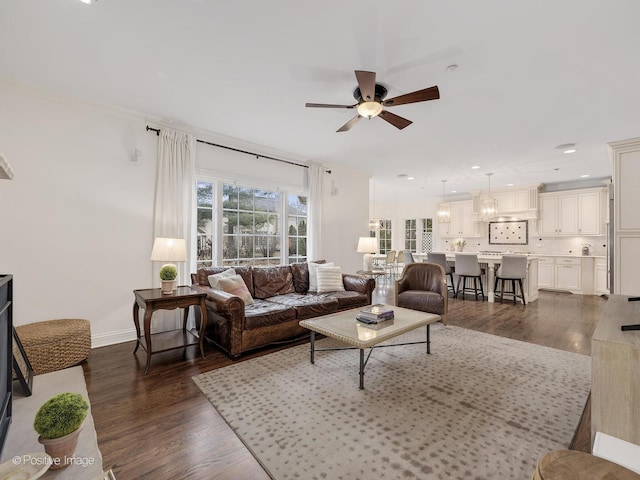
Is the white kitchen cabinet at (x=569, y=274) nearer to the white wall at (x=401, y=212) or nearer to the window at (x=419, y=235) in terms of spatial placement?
the white wall at (x=401, y=212)

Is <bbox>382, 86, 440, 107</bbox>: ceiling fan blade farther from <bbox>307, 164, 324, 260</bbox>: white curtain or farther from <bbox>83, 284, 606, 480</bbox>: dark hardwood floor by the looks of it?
<bbox>307, 164, 324, 260</bbox>: white curtain

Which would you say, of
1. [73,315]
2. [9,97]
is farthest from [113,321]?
[9,97]

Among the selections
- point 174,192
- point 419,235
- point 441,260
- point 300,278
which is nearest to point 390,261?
point 419,235

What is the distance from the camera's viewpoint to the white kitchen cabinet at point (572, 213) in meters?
6.68

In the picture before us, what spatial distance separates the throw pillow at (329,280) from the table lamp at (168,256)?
6.44ft

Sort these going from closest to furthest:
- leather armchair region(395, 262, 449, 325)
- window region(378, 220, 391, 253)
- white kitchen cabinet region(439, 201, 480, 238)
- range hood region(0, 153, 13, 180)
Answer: range hood region(0, 153, 13, 180) < leather armchair region(395, 262, 449, 325) < white kitchen cabinet region(439, 201, 480, 238) < window region(378, 220, 391, 253)

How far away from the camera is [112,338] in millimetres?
3406

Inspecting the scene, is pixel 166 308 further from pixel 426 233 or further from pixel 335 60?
pixel 426 233

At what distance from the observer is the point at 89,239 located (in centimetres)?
329

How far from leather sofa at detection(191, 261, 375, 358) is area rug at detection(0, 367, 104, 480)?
119 centimetres

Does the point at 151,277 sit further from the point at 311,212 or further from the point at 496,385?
the point at 496,385

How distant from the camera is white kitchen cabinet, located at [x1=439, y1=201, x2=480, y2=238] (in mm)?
8492

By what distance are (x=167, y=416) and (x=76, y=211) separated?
8.26ft

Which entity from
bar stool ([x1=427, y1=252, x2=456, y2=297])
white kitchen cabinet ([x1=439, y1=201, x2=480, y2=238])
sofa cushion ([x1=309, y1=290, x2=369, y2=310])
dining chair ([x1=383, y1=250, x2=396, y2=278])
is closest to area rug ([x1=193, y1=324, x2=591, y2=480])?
sofa cushion ([x1=309, y1=290, x2=369, y2=310])
